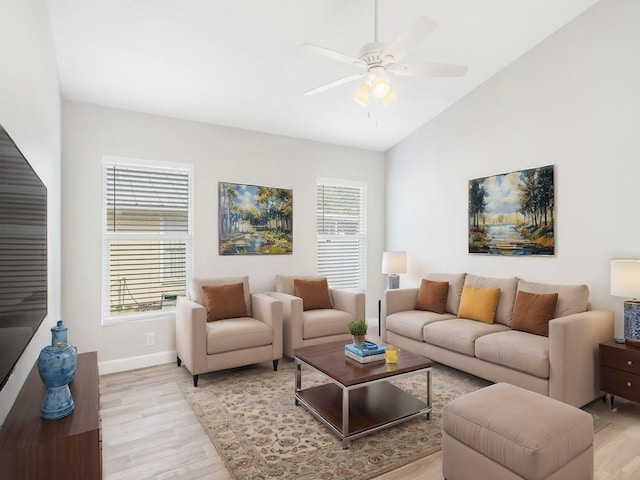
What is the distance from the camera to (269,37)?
3.15 m

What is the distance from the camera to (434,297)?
4.34 meters

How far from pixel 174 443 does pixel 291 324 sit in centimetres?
165

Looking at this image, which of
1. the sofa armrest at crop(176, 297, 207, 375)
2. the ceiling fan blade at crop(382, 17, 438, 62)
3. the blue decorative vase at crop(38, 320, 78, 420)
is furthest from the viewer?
the sofa armrest at crop(176, 297, 207, 375)

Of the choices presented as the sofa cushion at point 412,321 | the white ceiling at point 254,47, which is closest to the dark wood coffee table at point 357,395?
the sofa cushion at point 412,321

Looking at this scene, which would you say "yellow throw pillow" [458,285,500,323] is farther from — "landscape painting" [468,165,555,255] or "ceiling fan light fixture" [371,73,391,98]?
"ceiling fan light fixture" [371,73,391,98]

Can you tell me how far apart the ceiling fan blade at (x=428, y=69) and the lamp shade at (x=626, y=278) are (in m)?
1.94

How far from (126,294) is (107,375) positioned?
80 centimetres

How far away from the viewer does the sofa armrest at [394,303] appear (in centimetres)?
445

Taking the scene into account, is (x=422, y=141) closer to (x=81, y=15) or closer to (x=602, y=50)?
(x=602, y=50)

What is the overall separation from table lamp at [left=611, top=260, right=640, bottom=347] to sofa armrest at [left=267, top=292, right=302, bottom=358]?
109 inches

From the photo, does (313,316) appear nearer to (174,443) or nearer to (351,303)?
(351,303)

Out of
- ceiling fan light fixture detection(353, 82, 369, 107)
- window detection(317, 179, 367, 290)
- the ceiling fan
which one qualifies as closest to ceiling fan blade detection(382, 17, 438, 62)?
the ceiling fan

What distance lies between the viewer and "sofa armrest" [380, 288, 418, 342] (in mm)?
4453

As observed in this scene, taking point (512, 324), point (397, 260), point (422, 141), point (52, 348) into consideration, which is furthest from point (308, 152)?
point (52, 348)
